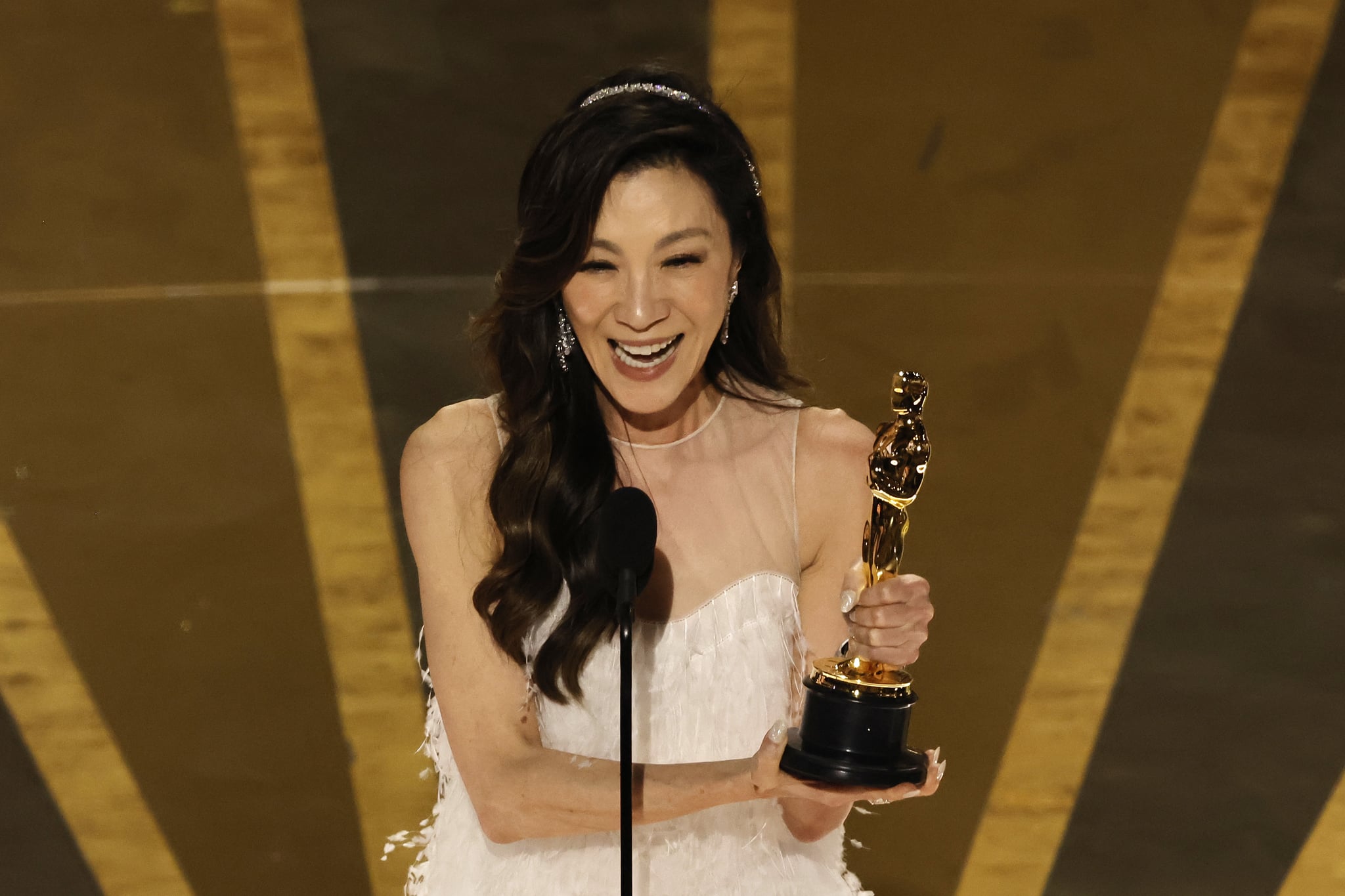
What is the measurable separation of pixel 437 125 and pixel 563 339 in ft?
3.34

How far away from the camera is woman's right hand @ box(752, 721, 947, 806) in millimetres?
1438

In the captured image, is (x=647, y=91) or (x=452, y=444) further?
(x=452, y=444)

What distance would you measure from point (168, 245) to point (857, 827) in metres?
1.87

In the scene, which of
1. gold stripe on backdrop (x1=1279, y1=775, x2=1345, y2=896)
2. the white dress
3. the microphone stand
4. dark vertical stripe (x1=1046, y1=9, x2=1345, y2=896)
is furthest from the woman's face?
gold stripe on backdrop (x1=1279, y1=775, x2=1345, y2=896)

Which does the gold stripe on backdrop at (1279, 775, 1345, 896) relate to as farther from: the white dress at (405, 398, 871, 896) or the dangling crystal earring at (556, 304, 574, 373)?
the dangling crystal earring at (556, 304, 574, 373)

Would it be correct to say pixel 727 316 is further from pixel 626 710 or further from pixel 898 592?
pixel 626 710

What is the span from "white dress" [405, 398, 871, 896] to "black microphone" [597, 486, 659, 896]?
58 cm

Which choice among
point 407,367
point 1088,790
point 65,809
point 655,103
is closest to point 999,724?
point 1088,790

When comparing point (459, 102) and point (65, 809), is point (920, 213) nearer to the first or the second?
point (459, 102)

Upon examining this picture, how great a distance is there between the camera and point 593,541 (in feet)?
5.97

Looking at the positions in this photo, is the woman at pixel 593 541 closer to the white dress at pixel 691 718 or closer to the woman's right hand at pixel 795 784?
the white dress at pixel 691 718

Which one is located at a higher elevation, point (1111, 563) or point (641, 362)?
point (641, 362)

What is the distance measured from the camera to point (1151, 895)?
290 centimetres

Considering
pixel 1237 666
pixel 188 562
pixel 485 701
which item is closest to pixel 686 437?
pixel 485 701
